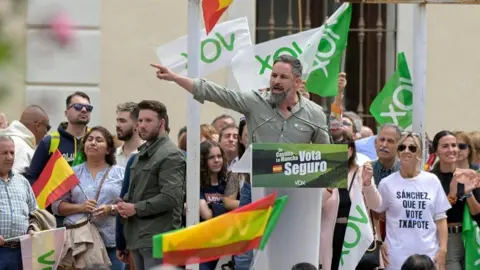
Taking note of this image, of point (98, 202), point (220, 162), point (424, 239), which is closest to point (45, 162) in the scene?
point (98, 202)

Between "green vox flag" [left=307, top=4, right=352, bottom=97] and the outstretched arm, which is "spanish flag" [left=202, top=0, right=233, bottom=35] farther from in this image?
"green vox flag" [left=307, top=4, right=352, bottom=97]

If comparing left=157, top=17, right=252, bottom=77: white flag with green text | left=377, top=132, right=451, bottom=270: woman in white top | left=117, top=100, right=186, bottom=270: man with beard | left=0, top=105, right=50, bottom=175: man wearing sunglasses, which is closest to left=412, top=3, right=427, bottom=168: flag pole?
left=377, top=132, right=451, bottom=270: woman in white top

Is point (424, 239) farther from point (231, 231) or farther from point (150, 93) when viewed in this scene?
point (150, 93)

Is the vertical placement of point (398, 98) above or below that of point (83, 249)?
above

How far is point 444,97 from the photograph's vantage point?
12086 millimetres

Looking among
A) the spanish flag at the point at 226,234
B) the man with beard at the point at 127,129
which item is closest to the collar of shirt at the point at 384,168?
the man with beard at the point at 127,129

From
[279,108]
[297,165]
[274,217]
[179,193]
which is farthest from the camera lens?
[179,193]

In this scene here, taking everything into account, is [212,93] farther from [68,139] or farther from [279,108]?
[68,139]

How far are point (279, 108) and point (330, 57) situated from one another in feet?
9.90

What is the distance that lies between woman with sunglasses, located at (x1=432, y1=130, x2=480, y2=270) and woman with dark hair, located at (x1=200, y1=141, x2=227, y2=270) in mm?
1600

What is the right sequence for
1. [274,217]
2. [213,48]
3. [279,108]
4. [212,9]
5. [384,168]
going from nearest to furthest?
[274,217], [279,108], [212,9], [213,48], [384,168]

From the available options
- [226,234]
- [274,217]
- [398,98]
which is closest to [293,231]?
[274,217]

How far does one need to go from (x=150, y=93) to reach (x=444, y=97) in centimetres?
324

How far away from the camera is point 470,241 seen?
7.93 m
